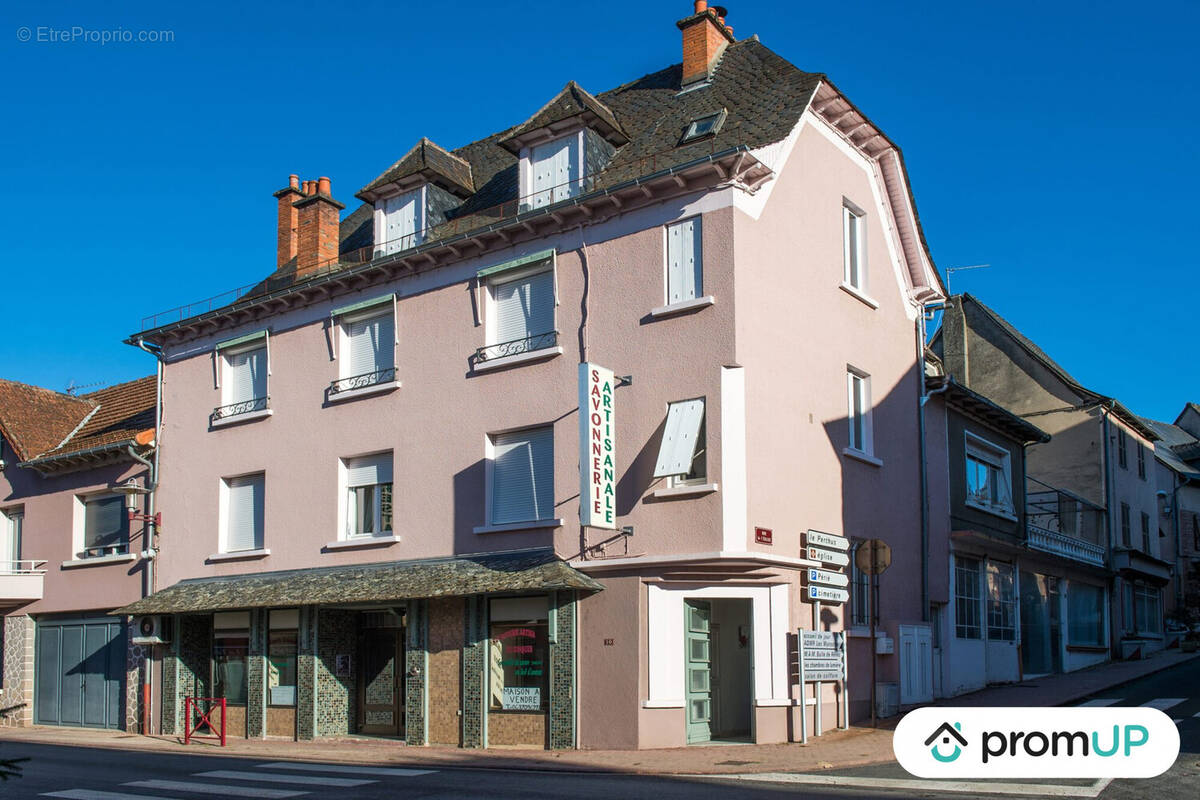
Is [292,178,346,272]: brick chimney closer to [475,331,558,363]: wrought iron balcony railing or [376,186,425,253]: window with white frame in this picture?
[376,186,425,253]: window with white frame

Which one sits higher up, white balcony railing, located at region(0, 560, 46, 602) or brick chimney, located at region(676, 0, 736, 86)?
brick chimney, located at region(676, 0, 736, 86)

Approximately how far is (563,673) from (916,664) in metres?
6.94

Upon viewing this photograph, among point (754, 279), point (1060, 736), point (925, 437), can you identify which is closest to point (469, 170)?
point (754, 279)

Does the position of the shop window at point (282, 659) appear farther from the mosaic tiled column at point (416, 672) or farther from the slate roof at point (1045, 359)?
the slate roof at point (1045, 359)

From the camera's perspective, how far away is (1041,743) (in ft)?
39.7

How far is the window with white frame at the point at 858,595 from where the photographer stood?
20016 mm

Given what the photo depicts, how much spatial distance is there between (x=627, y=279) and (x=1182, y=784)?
10.5 meters

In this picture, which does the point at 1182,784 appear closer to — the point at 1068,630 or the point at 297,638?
the point at 297,638

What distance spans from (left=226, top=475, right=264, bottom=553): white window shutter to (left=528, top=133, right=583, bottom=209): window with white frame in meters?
8.39

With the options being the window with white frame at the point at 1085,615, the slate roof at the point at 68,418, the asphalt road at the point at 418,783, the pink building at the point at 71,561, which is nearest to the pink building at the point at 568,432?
the pink building at the point at 71,561

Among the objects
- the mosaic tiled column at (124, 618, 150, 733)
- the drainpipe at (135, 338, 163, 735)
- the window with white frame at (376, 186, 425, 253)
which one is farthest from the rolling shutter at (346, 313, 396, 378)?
the mosaic tiled column at (124, 618, 150, 733)

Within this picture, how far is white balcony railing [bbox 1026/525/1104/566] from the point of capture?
91.3ft

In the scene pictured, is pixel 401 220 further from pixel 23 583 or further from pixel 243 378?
pixel 23 583

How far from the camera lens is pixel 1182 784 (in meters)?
12.1
